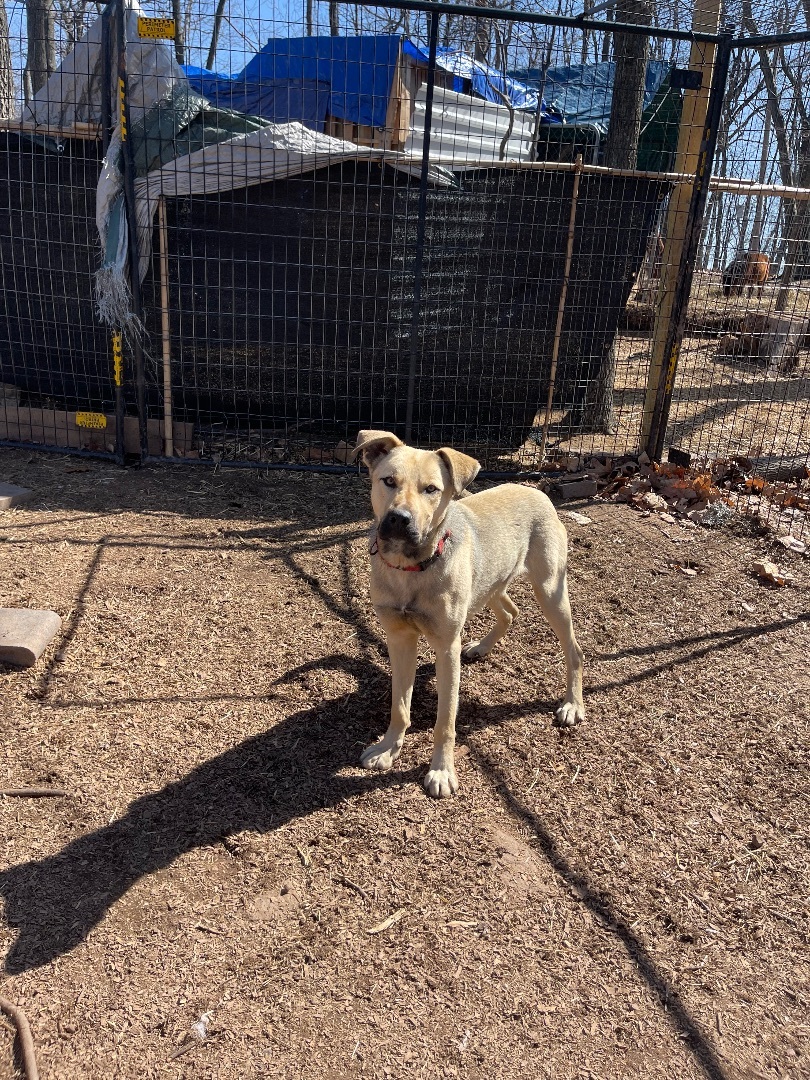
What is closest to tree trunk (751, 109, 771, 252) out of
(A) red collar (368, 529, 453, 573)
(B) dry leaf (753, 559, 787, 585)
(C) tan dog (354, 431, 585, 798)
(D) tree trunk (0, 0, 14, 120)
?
(B) dry leaf (753, 559, 787, 585)

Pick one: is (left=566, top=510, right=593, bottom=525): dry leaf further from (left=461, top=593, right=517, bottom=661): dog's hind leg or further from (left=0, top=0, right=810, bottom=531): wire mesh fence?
(left=461, top=593, right=517, bottom=661): dog's hind leg

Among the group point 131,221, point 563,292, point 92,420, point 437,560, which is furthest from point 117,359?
point 437,560

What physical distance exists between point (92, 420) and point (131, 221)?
172 centimetres

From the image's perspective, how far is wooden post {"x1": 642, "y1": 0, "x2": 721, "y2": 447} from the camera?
664cm

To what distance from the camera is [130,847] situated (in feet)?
10.2

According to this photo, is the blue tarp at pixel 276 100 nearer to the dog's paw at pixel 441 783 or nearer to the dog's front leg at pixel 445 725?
the dog's front leg at pixel 445 725

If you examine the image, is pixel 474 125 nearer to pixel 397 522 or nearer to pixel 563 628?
pixel 563 628

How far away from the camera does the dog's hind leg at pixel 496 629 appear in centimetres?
452

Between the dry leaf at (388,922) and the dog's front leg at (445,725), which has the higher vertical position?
the dog's front leg at (445,725)

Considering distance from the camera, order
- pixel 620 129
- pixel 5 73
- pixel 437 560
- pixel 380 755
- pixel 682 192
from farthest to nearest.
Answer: pixel 620 129, pixel 5 73, pixel 682 192, pixel 380 755, pixel 437 560

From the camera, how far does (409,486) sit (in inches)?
128

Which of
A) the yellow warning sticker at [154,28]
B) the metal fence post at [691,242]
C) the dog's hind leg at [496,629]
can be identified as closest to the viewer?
the dog's hind leg at [496,629]

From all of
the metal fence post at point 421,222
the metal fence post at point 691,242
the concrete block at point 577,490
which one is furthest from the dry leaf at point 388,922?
the metal fence post at point 691,242

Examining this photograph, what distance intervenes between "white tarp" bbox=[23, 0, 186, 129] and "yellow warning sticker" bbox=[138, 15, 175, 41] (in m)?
0.13
